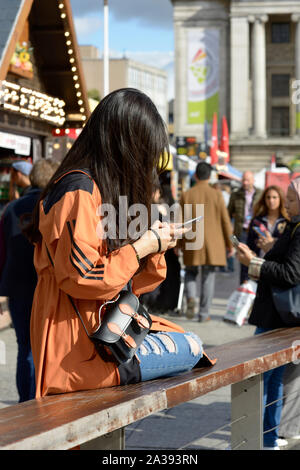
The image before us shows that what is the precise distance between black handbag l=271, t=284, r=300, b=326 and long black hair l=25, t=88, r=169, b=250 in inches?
85.9

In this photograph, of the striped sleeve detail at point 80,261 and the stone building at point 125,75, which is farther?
the stone building at point 125,75

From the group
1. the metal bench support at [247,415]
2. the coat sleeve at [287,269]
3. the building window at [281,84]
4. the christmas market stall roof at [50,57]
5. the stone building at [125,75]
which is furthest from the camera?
the stone building at [125,75]

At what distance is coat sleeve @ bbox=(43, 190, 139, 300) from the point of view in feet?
8.27

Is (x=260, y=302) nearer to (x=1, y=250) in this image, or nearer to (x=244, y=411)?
(x=244, y=411)

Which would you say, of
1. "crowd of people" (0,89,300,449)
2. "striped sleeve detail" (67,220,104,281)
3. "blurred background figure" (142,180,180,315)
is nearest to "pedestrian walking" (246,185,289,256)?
"blurred background figure" (142,180,180,315)

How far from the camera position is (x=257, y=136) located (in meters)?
63.2

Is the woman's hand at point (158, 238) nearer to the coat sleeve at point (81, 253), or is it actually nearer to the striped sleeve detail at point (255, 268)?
the coat sleeve at point (81, 253)

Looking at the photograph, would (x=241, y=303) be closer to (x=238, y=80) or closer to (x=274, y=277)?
(x=274, y=277)

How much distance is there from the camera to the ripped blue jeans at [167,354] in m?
2.80

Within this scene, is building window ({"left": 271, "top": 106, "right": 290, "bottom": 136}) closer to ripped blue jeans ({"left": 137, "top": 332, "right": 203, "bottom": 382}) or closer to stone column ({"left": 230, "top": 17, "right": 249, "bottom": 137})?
stone column ({"left": 230, "top": 17, "right": 249, "bottom": 137})

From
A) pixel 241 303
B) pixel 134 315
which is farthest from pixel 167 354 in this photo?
pixel 241 303

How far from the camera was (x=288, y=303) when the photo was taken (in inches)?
186

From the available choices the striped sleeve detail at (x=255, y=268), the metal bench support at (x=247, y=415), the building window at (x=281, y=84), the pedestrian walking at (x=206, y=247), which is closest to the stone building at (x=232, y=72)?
the building window at (x=281, y=84)

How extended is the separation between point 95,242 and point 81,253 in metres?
0.07
